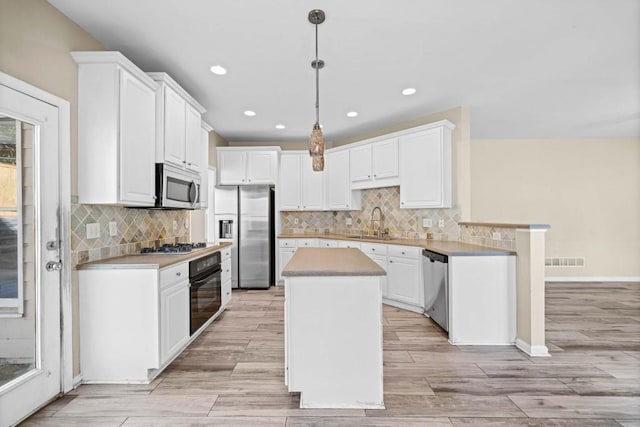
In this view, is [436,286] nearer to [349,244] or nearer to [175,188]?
[349,244]

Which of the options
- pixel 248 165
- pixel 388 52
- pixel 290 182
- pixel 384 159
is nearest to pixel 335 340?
pixel 388 52

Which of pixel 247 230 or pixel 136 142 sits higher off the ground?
pixel 136 142

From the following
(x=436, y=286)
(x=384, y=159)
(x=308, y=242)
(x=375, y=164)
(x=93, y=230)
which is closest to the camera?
(x=93, y=230)

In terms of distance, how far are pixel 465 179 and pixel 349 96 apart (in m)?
1.87

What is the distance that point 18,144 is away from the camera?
1.76 m

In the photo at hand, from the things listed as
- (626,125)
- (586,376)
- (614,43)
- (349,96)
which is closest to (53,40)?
(349,96)

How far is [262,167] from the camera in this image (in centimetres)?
497

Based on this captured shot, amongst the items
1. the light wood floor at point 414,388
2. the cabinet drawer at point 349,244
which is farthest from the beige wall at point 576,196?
the cabinet drawer at point 349,244

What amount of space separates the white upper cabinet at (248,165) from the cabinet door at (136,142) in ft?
8.06

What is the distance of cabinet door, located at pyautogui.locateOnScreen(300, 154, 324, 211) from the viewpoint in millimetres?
5091

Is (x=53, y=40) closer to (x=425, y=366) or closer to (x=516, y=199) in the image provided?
(x=425, y=366)

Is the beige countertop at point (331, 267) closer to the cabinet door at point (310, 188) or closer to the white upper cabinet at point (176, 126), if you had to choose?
the white upper cabinet at point (176, 126)

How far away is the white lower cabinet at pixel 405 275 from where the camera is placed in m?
3.54

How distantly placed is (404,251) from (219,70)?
9.58 ft
